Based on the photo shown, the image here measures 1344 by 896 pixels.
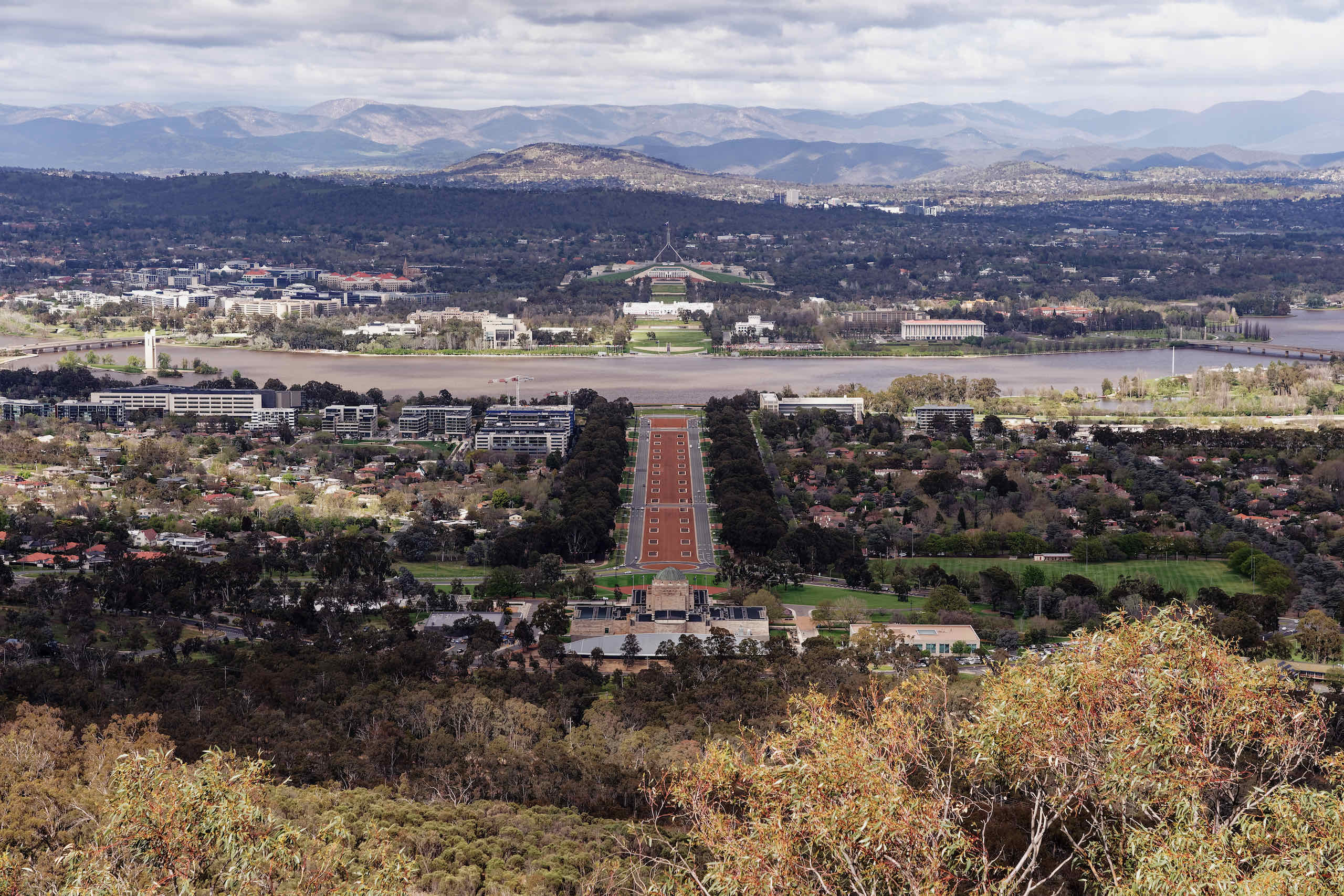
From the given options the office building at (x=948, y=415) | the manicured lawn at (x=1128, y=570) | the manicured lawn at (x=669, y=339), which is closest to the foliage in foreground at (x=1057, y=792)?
the manicured lawn at (x=1128, y=570)

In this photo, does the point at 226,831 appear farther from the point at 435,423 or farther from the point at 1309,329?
the point at 1309,329

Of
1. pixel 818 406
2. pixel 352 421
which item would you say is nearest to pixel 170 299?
pixel 352 421

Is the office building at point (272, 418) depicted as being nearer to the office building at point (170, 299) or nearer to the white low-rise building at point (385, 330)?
the white low-rise building at point (385, 330)

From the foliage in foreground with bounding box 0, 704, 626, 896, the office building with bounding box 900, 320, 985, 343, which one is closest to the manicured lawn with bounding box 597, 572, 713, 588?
the foliage in foreground with bounding box 0, 704, 626, 896

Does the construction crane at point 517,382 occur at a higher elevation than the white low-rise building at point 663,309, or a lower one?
lower

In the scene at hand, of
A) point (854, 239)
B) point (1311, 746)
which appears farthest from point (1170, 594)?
point (854, 239)

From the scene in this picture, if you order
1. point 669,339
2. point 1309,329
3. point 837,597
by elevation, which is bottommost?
point 837,597
